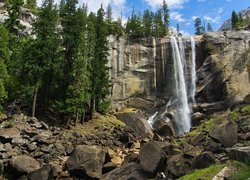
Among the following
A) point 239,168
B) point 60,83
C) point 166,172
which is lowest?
point 166,172

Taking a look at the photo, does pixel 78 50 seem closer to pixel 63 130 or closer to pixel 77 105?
pixel 77 105

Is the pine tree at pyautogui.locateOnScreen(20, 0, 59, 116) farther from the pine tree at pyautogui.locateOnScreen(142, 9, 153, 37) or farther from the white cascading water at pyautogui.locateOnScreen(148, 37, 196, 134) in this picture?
the pine tree at pyautogui.locateOnScreen(142, 9, 153, 37)

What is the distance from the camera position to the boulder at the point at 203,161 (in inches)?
688

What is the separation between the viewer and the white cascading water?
58.2 metres

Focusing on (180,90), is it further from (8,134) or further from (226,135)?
(226,135)

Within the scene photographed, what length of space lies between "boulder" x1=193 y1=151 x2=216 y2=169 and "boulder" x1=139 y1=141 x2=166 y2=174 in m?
3.54

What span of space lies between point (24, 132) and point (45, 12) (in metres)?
17.3

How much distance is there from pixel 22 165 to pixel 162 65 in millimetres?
45256

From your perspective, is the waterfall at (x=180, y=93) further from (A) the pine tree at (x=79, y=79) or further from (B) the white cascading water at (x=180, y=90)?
(A) the pine tree at (x=79, y=79)

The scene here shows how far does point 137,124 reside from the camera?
166 feet

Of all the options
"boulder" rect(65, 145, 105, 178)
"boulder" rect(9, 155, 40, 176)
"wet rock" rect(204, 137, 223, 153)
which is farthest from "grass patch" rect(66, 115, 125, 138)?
"wet rock" rect(204, 137, 223, 153)

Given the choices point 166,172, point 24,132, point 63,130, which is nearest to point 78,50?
point 63,130

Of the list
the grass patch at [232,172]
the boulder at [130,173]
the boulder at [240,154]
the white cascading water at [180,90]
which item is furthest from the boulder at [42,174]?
the white cascading water at [180,90]

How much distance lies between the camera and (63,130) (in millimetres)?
41344
